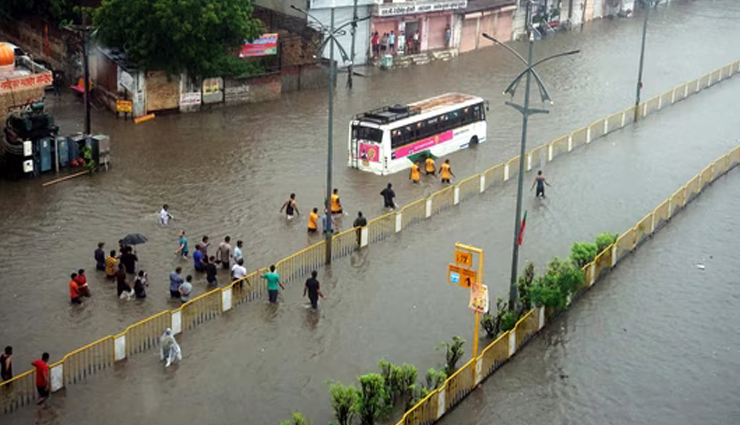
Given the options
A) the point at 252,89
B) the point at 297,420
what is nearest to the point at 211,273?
the point at 297,420

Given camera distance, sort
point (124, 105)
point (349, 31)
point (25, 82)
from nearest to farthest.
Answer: point (25, 82) → point (124, 105) → point (349, 31)

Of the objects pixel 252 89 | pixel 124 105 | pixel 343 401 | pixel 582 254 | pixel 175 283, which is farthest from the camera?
pixel 252 89

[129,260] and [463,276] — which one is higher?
[463,276]

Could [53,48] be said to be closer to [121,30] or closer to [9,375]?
[121,30]

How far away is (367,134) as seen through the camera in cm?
3412

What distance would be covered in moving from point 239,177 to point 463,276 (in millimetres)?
14399

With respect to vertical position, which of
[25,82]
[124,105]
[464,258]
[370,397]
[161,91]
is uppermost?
[25,82]

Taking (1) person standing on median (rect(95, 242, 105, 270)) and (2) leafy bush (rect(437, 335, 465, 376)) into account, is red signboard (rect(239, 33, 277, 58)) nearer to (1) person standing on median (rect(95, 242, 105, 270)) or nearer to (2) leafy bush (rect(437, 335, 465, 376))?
(1) person standing on median (rect(95, 242, 105, 270))

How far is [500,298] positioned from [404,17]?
3456 centimetres

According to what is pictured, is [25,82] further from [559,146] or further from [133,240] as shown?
[559,146]

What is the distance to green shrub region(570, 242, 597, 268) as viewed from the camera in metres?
25.2

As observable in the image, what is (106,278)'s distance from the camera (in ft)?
81.1

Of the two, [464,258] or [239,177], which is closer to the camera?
[464,258]

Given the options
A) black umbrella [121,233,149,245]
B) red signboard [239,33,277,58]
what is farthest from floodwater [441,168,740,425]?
red signboard [239,33,277,58]
